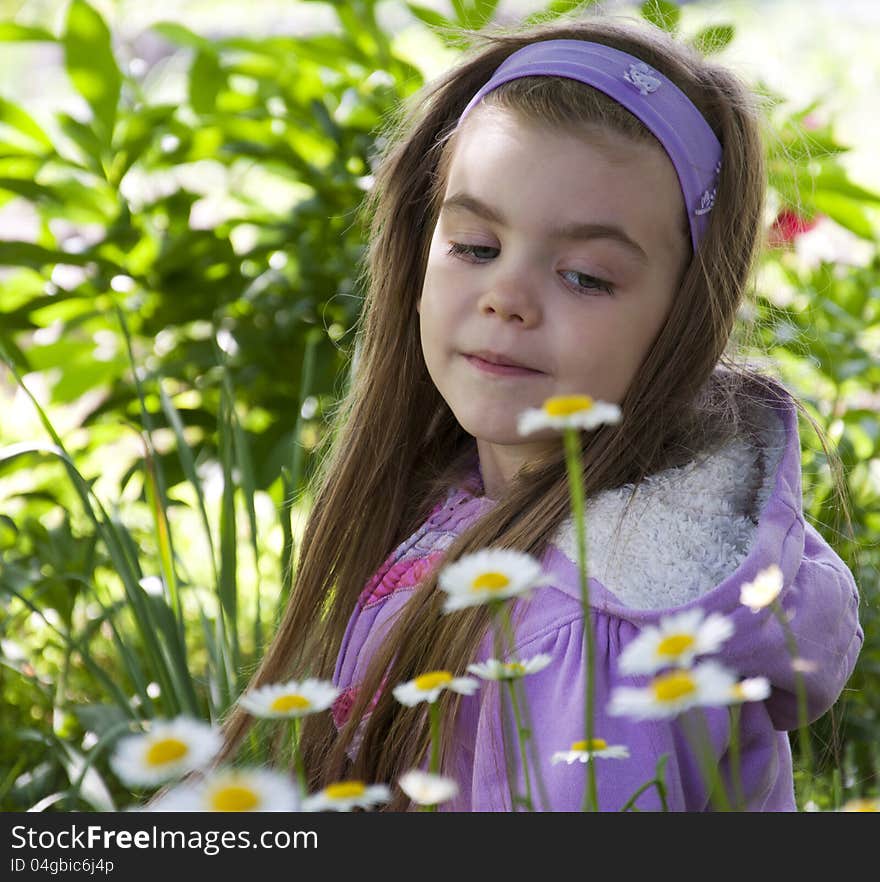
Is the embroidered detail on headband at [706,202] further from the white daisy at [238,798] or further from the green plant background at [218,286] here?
the white daisy at [238,798]

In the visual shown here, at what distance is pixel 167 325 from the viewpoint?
198 cm

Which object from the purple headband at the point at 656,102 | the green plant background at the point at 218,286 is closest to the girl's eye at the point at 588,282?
the purple headband at the point at 656,102

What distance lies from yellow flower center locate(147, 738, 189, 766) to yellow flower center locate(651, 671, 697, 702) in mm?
188

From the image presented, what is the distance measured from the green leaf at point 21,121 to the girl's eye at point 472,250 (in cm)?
107

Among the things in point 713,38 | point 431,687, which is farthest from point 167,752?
point 713,38

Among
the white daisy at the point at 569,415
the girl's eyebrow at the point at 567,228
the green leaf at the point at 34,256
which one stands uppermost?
the white daisy at the point at 569,415

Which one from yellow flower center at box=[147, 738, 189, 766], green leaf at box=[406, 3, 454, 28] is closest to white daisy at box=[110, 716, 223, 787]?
yellow flower center at box=[147, 738, 189, 766]

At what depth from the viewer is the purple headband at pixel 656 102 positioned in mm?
1079

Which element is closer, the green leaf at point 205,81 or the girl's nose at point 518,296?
the girl's nose at point 518,296

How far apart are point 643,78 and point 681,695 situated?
2.49 ft

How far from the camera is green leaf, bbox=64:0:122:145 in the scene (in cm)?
187

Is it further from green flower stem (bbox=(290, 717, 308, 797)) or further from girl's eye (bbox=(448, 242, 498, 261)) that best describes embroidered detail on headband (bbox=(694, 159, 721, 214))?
green flower stem (bbox=(290, 717, 308, 797))

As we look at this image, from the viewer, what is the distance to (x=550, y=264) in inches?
40.8
